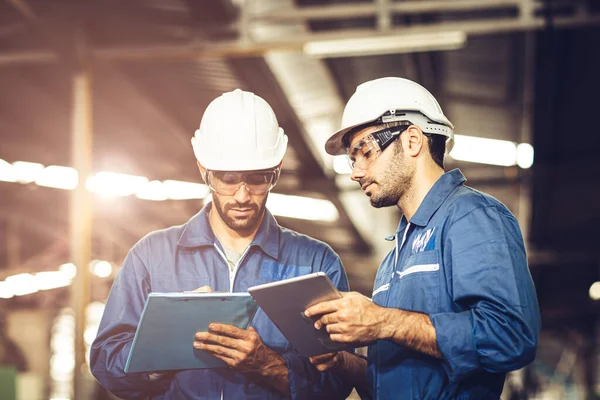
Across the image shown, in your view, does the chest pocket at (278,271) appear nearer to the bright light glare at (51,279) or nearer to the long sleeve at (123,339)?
the long sleeve at (123,339)

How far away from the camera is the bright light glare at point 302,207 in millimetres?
13273

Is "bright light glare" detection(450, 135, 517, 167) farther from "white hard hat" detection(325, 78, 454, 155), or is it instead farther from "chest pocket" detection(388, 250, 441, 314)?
"chest pocket" detection(388, 250, 441, 314)

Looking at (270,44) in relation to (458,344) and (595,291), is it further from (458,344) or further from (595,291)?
(595,291)

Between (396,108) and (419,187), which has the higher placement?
(396,108)

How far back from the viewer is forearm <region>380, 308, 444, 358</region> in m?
2.59

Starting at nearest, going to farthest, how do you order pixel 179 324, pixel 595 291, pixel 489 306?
1. pixel 489 306
2. pixel 179 324
3. pixel 595 291

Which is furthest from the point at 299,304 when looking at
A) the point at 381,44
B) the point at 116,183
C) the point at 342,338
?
the point at 116,183

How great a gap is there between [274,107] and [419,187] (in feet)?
18.9

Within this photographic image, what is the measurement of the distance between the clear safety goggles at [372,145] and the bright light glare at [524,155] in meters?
8.43

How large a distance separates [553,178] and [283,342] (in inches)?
335

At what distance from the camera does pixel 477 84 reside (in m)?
9.74

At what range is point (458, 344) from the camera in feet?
8.31

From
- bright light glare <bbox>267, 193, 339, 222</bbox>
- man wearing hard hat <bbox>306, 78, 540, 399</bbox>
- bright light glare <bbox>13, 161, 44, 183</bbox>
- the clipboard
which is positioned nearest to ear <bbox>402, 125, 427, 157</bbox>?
man wearing hard hat <bbox>306, 78, 540, 399</bbox>

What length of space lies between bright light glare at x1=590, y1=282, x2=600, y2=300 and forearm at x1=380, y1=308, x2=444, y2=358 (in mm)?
14878
